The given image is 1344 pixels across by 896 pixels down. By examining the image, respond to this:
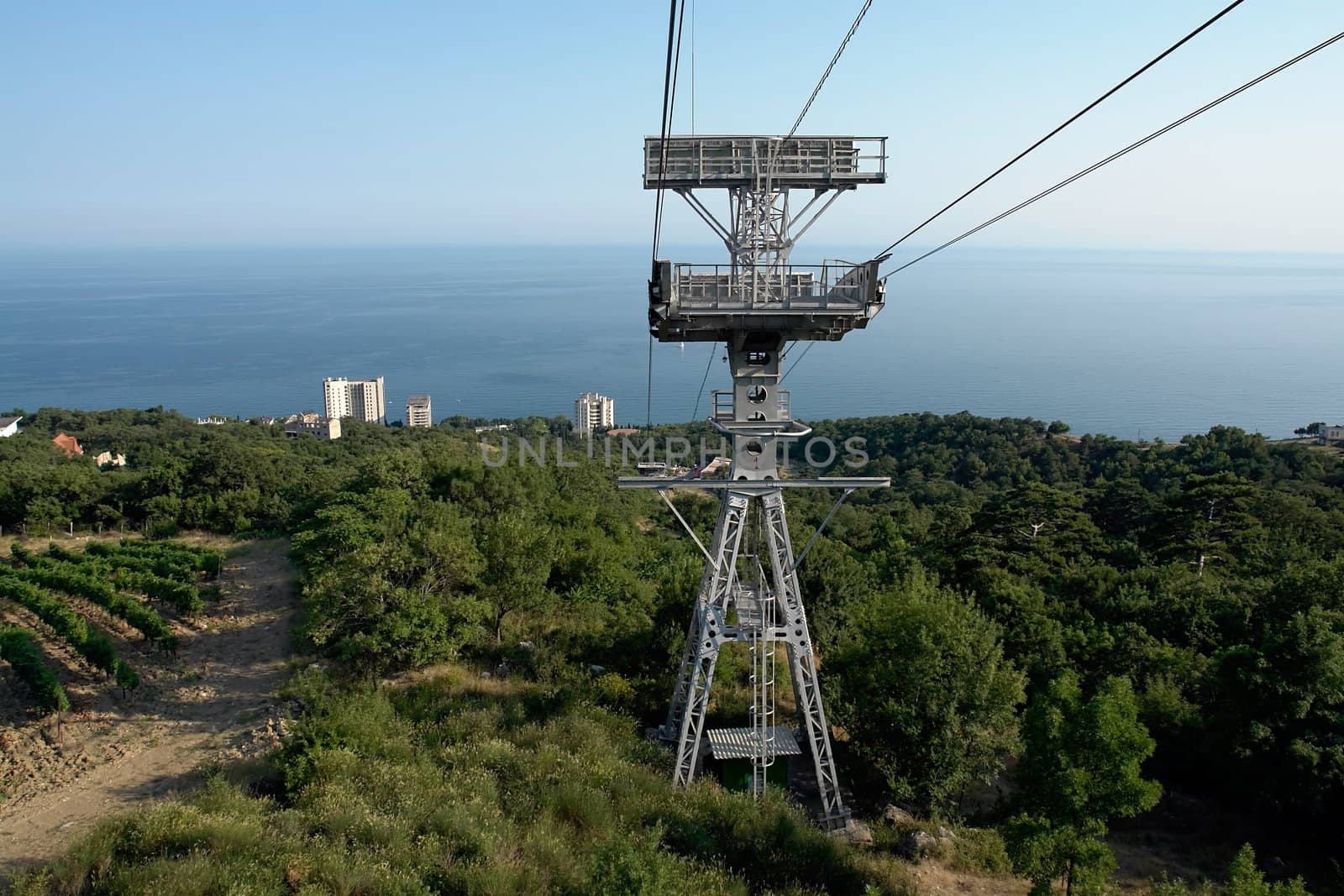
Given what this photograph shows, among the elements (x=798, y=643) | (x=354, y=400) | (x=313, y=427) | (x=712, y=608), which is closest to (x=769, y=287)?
(x=712, y=608)

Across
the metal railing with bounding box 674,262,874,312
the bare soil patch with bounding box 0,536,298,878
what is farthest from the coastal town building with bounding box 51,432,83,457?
the metal railing with bounding box 674,262,874,312

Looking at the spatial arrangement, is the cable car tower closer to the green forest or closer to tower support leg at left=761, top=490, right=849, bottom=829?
tower support leg at left=761, top=490, right=849, bottom=829

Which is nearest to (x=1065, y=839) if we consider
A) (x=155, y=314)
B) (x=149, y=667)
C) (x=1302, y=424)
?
(x=149, y=667)

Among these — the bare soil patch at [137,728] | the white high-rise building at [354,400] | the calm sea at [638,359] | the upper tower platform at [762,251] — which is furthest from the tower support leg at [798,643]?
the white high-rise building at [354,400]

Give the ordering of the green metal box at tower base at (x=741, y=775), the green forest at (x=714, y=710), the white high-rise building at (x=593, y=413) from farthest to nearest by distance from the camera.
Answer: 1. the white high-rise building at (x=593, y=413)
2. the green metal box at tower base at (x=741, y=775)
3. the green forest at (x=714, y=710)

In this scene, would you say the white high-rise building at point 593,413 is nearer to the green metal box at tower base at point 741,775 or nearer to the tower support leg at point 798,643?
the green metal box at tower base at point 741,775

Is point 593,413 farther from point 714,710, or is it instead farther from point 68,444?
point 714,710
